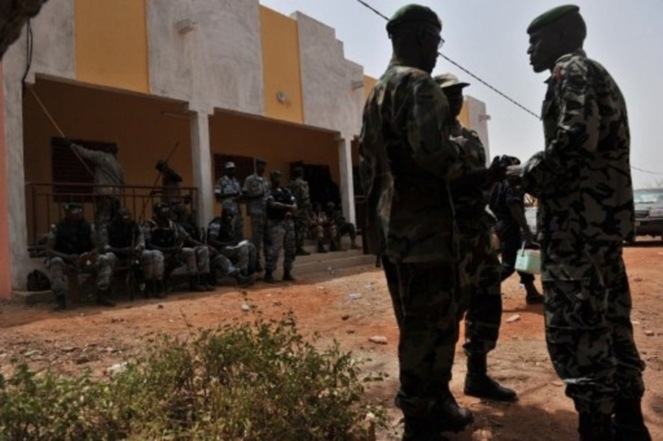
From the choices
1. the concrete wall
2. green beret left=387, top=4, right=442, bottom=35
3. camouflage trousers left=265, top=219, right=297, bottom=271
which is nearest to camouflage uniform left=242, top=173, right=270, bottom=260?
camouflage trousers left=265, top=219, right=297, bottom=271

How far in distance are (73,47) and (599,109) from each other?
23.5 ft

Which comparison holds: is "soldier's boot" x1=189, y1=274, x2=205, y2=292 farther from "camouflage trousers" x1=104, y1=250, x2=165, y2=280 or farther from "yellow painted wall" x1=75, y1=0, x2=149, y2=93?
"yellow painted wall" x1=75, y1=0, x2=149, y2=93

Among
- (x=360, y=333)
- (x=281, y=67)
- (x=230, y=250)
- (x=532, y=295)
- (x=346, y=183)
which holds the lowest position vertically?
(x=360, y=333)

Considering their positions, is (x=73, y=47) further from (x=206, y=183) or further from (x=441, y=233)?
(x=441, y=233)

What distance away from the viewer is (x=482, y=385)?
2918 mm

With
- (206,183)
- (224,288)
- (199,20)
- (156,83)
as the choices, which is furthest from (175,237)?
(199,20)

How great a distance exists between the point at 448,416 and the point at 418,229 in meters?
0.86

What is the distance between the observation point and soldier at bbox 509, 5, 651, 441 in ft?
6.89

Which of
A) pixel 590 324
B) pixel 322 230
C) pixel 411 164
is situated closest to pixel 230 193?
pixel 322 230

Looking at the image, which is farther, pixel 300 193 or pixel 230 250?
pixel 300 193

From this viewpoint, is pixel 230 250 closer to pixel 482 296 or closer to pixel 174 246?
pixel 174 246

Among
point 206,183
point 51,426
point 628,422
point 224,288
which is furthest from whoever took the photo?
point 206,183

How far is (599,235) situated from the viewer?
2.18 metres

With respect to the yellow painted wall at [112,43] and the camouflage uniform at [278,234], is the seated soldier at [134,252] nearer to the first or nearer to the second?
the camouflage uniform at [278,234]
